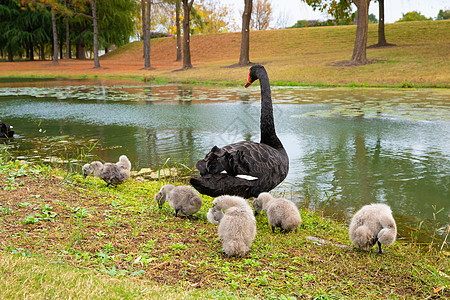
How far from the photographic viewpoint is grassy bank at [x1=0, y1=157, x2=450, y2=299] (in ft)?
8.14

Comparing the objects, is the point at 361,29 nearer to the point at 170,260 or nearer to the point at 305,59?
the point at 305,59

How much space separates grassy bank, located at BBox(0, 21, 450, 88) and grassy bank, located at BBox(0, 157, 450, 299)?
1662 cm

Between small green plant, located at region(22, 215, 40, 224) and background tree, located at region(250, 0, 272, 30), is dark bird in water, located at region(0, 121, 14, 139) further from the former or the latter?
background tree, located at region(250, 0, 272, 30)

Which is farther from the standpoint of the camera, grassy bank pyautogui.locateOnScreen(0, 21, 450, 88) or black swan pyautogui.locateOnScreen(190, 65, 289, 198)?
grassy bank pyautogui.locateOnScreen(0, 21, 450, 88)

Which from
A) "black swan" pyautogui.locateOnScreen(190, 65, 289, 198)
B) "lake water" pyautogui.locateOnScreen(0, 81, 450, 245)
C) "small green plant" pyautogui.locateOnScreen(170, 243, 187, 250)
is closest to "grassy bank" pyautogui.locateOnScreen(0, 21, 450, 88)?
"lake water" pyautogui.locateOnScreen(0, 81, 450, 245)

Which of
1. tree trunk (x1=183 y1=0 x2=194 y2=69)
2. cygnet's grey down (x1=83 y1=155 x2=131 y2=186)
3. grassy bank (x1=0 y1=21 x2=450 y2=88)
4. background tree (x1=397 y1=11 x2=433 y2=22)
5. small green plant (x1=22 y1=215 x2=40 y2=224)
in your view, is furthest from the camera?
background tree (x1=397 y1=11 x2=433 y2=22)

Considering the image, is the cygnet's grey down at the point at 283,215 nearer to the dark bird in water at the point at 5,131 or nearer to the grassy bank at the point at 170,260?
the grassy bank at the point at 170,260

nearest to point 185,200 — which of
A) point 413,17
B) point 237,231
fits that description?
point 237,231

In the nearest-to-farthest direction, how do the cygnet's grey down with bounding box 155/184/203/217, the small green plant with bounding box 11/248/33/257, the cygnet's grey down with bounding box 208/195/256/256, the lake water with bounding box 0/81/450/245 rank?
the small green plant with bounding box 11/248/33/257, the cygnet's grey down with bounding box 208/195/256/256, the cygnet's grey down with bounding box 155/184/203/217, the lake water with bounding box 0/81/450/245

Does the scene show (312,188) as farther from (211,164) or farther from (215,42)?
(215,42)

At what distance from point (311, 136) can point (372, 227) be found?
17.5 ft

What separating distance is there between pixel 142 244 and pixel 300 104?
10.9 metres

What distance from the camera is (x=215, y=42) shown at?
4909 cm

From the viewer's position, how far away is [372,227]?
334cm
